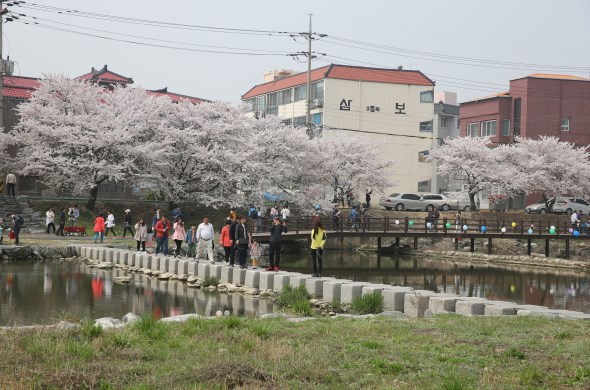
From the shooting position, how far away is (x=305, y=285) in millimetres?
21984

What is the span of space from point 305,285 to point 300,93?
53.0 metres

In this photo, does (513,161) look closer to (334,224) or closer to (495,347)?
(334,224)

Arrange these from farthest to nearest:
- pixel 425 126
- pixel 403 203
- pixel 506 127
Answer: pixel 425 126
pixel 506 127
pixel 403 203

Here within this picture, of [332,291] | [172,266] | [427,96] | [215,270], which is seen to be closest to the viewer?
[332,291]

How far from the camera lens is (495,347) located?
1012 centimetres

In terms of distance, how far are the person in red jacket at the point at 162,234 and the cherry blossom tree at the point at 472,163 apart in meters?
33.7

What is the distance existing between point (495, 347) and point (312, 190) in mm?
43219

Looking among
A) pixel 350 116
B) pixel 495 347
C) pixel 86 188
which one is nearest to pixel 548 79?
pixel 350 116

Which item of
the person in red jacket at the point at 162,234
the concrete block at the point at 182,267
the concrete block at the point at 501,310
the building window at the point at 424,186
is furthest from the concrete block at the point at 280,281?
the building window at the point at 424,186

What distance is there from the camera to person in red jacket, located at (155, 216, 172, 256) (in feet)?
98.6

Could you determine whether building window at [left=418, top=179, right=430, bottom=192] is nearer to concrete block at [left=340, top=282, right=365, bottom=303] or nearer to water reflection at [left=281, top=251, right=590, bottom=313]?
water reflection at [left=281, top=251, right=590, bottom=313]

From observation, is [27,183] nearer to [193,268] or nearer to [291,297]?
[193,268]

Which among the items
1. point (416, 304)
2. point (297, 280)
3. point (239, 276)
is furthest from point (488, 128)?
point (416, 304)

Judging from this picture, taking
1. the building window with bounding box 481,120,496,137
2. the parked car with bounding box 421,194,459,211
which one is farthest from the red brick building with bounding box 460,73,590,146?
the parked car with bounding box 421,194,459,211
